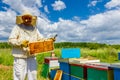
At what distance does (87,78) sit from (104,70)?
750 millimetres

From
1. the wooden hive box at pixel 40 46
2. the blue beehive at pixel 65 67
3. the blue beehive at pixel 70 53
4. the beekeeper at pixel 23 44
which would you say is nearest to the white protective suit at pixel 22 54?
the beekeeper at pixel 23 44

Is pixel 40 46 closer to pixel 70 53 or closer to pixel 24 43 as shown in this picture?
pixel 24 43

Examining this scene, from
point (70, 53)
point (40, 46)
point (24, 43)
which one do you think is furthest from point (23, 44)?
point (70, 53)

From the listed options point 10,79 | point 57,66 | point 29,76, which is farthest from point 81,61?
point 10,79

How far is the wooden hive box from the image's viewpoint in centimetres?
496

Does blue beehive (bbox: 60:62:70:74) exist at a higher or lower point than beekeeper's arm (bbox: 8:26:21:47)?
lower

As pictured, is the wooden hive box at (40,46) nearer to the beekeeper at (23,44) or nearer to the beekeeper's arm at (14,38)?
the beekeeper at (23,44)

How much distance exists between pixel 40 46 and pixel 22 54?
1.36 ft

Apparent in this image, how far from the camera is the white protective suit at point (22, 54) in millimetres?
4932

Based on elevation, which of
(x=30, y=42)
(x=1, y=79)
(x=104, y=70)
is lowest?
(x=1, y=79)

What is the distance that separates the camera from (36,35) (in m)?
5.23

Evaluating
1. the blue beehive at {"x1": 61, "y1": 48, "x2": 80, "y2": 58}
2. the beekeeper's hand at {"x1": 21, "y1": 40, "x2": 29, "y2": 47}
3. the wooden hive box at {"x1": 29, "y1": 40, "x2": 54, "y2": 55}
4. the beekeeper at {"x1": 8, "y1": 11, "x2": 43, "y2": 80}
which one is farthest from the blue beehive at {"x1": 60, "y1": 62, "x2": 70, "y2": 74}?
the beekeeper's hand at {"x1": 21, "y1": 40, "x2": 29, "y2": 47}

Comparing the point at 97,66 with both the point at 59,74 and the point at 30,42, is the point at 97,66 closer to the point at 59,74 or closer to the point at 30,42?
the point at 30,42

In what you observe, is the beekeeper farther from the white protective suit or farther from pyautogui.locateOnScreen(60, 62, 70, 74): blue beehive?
pyautogui.locateOnScreen(60, 62, 70, 74): blue beehive
